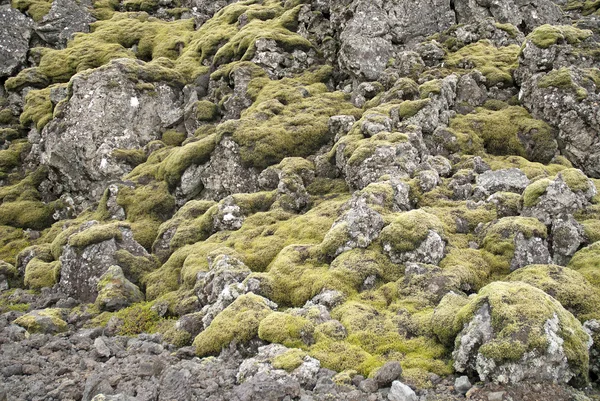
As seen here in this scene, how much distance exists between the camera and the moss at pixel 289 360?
1235 centimetres

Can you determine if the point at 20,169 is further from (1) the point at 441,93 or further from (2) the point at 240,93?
(1) the point at 441,93

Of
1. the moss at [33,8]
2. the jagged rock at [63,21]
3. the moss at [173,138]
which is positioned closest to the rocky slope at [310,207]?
the moss at [173,138]

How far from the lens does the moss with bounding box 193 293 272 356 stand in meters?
14.3

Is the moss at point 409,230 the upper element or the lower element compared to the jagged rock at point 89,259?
upper

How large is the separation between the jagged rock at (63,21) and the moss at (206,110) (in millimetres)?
25457

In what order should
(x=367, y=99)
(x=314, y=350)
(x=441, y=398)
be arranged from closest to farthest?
(x=441, y=398) → (x=314, y=350) → (x=367, y=99)

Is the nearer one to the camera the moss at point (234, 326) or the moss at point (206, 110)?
the moss at point (234, 326)

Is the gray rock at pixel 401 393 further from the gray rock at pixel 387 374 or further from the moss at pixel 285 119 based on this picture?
the moss at pixel 285 119

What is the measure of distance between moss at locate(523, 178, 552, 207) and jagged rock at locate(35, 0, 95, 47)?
162 ft

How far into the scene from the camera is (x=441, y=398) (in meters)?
10.8

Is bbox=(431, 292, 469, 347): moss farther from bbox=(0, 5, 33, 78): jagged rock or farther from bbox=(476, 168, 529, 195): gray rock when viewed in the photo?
bbox=(0, 5, 33, 78): jagged rock

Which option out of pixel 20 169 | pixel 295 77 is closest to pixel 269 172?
pixel 295 77

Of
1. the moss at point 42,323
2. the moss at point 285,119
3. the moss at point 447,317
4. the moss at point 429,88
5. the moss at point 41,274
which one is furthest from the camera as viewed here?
the moss at point 285,119

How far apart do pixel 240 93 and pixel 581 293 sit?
25.8 metres
